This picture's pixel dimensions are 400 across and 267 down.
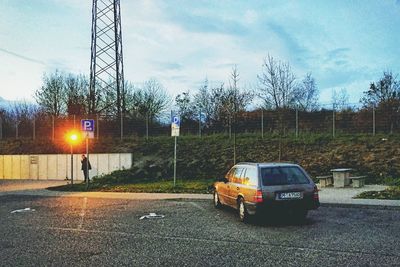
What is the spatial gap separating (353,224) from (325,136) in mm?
19438

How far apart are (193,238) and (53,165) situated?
2336 centimetres

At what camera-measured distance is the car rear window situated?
11180mm

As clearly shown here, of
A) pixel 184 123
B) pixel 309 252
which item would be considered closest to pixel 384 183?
pixel 309 252

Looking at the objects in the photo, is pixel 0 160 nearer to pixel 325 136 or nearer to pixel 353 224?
pixel 325 136

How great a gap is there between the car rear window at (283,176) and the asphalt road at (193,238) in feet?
3.37

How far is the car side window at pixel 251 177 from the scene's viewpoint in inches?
447

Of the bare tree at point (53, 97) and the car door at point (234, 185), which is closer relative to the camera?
the car door at point (234, 185)

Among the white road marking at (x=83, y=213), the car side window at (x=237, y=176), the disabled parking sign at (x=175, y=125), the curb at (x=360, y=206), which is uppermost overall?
the disabled parking sign at (x=175, y=125)

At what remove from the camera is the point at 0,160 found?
1310 inches

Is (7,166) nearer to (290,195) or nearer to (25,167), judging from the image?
(25,167)

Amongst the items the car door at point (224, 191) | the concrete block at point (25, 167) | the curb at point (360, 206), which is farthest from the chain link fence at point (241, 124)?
the car door at point (224, 191)

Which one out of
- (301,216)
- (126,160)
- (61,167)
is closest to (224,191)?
(301,216)

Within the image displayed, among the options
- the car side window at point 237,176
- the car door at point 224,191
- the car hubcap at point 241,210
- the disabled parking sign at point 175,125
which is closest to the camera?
A: the car hubcap at point 241,210

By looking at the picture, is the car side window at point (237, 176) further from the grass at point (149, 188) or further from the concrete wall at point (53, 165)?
the concrete wall at point (53, 165)
